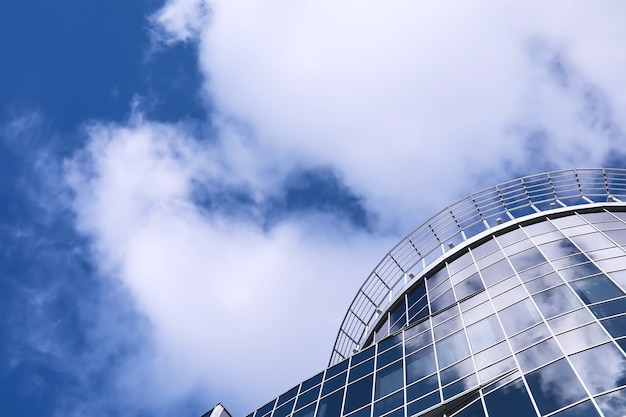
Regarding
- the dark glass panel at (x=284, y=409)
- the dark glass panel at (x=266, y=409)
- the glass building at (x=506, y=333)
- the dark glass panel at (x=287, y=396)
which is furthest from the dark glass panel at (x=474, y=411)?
the dark glass panel at (x=266, y=409)

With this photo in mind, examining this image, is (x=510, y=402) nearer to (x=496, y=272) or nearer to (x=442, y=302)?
(x=496, y=272)

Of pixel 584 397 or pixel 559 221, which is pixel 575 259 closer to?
pixel 559 221

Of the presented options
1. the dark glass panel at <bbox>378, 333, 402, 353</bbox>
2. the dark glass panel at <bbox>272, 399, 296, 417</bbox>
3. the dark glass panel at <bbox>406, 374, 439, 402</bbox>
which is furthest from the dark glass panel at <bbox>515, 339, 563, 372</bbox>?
the dark glass panel at <bbox>272, 399, 296, 417</bbox>

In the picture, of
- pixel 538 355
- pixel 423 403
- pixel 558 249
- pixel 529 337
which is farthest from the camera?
pixel 558 249

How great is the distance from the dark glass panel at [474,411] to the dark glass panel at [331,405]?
24.8 ft

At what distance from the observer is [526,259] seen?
103 feet

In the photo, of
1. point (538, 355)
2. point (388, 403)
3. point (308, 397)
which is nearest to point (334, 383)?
point (308, 397)

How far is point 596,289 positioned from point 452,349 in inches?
264

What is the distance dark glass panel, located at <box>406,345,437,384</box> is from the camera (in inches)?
1035

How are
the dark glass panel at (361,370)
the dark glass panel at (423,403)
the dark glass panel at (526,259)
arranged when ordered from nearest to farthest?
the dark glass panel at (423,403), the dark glass panel at (361,370), the dark glass panel at (526,259)

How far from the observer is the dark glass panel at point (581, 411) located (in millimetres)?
18081

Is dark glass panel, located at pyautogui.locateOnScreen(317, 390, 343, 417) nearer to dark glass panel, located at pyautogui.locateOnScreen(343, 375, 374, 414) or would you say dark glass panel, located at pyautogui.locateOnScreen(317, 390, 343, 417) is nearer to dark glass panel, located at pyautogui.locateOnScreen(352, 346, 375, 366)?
dark glass panel, located at pyautogui.locateOnScreen(343, 375, 374, 414)

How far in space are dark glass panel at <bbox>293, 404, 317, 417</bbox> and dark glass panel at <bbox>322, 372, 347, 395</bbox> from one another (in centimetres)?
106

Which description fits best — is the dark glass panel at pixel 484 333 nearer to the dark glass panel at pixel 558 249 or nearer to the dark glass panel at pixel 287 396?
the dark glass panel at pixel 558 249
